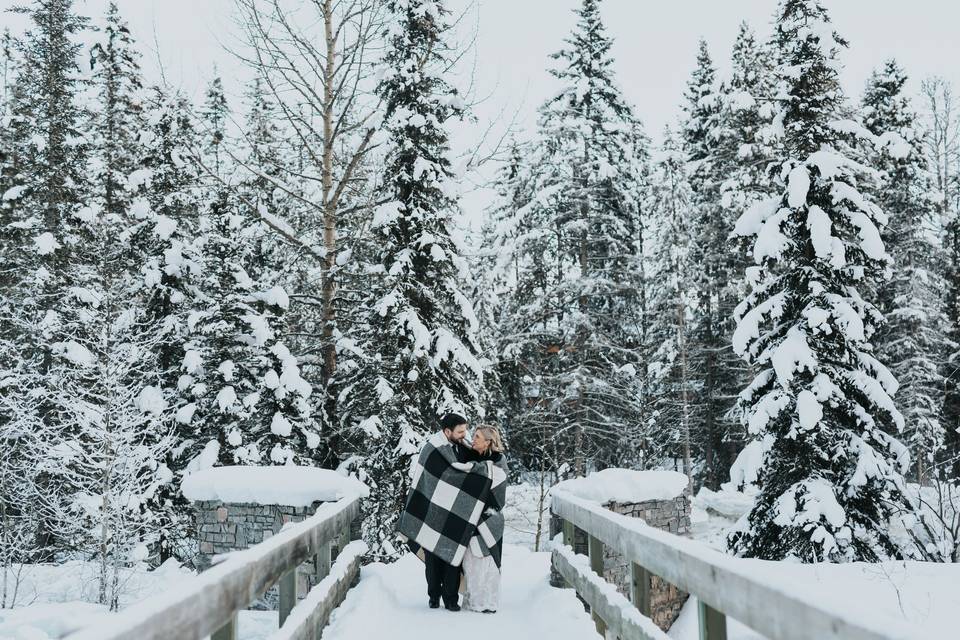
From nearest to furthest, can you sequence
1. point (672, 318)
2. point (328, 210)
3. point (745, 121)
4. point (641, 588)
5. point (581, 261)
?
point (641, 588) < point (328, 210) < point (581, 261) < point (745, 121) < point (672, 318)

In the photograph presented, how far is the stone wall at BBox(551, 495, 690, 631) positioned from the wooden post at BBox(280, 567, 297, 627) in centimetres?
673

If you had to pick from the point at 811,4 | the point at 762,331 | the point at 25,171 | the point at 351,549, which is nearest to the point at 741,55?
the point at 811,4

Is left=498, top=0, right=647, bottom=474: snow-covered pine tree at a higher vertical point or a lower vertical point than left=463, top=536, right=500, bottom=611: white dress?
higher

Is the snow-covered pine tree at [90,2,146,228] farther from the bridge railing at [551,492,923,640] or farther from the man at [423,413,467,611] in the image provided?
the bridge railing at [551,492,923,640]

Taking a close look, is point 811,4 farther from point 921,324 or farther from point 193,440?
point 921,324

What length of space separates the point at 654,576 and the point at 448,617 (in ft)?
21.8

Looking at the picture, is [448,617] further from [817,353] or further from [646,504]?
[817,353]

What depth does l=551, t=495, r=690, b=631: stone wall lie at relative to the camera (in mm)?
11203

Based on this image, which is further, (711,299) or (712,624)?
(711,299)

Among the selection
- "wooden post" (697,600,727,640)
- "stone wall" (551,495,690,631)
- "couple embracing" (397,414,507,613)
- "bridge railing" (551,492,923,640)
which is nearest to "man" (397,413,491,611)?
"couple embracing" (397,414,507,613)

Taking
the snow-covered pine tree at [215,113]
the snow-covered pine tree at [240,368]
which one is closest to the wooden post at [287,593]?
the snow-covered pine tree at [240,368]

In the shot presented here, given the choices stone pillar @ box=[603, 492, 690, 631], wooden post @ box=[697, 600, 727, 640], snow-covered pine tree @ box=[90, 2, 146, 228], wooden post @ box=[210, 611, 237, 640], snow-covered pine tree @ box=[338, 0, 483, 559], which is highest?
snow-covered pine tree @ box=[90, 2, 146, 228]

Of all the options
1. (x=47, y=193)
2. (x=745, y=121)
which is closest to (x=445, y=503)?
(x=47, y=193)

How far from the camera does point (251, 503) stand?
11.1 m
